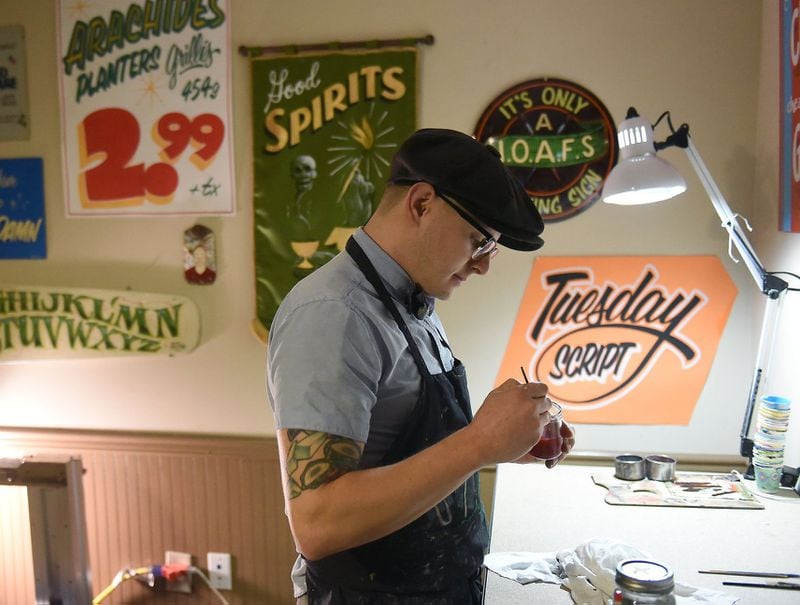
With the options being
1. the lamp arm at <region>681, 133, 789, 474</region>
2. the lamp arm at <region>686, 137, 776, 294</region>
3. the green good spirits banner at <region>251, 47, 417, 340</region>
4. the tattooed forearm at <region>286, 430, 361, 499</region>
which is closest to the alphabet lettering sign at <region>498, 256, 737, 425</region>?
the lamp arm at <region>681, 133, 789, 474</region>

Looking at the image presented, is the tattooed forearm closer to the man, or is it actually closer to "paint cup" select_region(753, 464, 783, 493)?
the man

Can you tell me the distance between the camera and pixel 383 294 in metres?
1.13

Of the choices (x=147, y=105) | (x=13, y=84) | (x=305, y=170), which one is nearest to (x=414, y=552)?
(x=305, y=170)

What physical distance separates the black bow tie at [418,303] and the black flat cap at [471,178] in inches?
7.5

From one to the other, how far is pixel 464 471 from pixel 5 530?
2292 mm

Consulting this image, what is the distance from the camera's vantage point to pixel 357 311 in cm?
104

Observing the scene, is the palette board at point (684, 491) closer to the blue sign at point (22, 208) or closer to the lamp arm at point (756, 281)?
the lamp arm at point (756, 281)

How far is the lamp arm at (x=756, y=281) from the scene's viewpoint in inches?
66.8

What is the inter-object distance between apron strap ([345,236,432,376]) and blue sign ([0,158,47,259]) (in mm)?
1718

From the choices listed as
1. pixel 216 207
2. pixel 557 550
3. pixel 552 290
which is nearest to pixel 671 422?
pixel 552 290

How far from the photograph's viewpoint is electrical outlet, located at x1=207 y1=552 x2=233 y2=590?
91.2 inches

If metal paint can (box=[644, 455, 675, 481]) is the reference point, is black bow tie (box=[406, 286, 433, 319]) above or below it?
above

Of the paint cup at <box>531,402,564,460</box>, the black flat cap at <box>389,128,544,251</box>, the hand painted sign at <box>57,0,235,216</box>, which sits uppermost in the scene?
the hand painted sign at <box>57,0,235,216</box>

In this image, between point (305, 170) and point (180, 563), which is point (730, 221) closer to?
point (305, 170)
